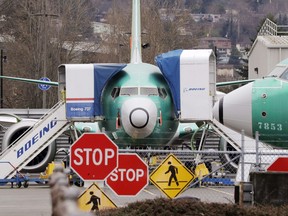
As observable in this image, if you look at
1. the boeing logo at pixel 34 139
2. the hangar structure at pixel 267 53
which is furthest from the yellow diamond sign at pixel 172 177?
the hangar structure at pixel 267 53

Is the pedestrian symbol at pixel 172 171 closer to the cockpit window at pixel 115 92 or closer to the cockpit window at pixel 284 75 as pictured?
the cockpit window at pixel 284 75

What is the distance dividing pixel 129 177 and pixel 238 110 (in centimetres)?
200

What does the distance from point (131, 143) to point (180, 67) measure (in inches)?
110

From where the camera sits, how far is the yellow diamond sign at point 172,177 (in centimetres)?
1770

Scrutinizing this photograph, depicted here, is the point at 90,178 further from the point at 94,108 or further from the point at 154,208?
the point at 94,108

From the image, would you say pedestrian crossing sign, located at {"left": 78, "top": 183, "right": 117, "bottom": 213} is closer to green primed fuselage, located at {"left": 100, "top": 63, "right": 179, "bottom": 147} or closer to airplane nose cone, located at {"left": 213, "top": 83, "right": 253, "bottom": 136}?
airplane nose cone, located at {"left": 213, "top": 83, "right": 253, "bottom": 136}

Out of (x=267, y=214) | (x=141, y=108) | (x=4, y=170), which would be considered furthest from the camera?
(x=4, y=170)

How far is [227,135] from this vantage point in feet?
104

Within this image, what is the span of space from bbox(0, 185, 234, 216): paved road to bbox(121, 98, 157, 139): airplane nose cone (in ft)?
7.17

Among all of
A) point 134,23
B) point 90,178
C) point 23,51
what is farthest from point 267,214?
point 23,51

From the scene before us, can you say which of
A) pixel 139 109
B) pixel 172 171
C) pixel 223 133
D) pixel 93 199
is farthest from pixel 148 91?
pixel 93 199

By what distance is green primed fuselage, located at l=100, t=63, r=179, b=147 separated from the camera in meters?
32.1

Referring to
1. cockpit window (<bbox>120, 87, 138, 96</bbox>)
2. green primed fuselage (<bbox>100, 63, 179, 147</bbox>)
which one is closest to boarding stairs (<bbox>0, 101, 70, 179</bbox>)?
green primed fuselage (<bbox>100, 63, 179, 147</bbox>)

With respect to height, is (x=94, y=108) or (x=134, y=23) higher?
(x=134, y=23)
